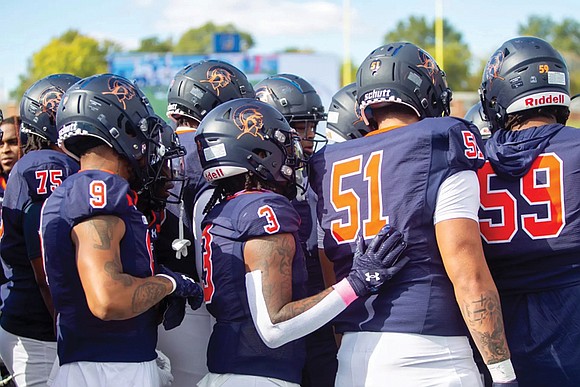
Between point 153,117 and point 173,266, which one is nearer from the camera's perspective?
point 153,117

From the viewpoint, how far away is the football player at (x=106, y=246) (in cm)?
292

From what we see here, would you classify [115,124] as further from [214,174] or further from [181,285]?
[181,285]

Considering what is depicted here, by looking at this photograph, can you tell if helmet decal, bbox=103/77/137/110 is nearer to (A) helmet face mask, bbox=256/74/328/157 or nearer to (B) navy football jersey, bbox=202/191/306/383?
(B) navy football jersey, bbox=202/191/306/383

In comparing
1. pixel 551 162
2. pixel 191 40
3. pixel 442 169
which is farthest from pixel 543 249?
pixel 191 40

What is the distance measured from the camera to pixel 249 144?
138 inches

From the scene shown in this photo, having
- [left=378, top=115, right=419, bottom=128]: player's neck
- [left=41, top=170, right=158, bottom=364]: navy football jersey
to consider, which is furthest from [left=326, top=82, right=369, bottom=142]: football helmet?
[left=41, top=170, right=158, bottom=364]: navy football jersey

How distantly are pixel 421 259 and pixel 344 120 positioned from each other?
2.08 meters

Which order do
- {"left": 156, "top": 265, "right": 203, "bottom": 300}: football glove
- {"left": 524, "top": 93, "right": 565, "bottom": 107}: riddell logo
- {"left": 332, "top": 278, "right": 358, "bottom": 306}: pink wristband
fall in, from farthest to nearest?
{"left": 524, "top": 93, "right": 565, "bottom": 107}: riddell logo
{"left": 156, "top": 265, "right": 203, "bottom": 300}: football glove
{"left": 332, "top": 278, "right": 358, "bottom": 306}: pink wristband

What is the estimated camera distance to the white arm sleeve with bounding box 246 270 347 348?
10.1 ft

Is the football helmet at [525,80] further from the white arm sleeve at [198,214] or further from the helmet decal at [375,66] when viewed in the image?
the white arm sleeve at [198,214]

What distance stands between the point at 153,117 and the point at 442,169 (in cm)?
138

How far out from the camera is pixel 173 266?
13.7 ft

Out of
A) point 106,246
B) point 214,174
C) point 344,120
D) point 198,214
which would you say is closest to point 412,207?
point 214,174

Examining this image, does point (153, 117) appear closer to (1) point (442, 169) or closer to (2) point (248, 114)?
(2) point (248, 114)
